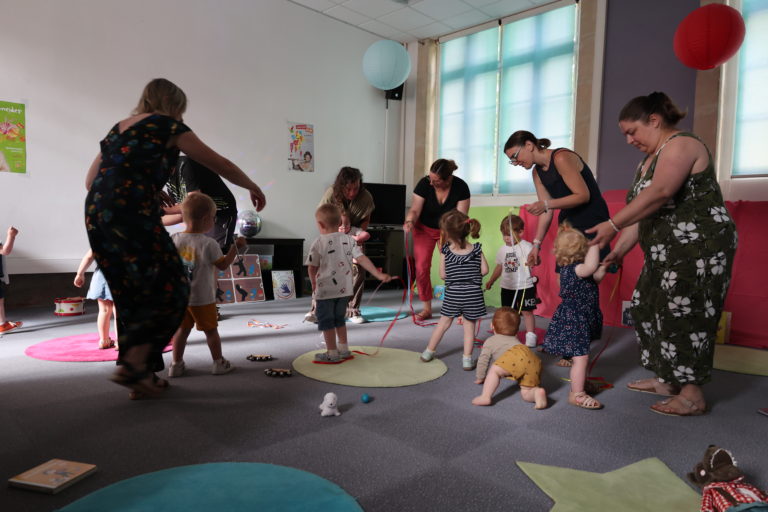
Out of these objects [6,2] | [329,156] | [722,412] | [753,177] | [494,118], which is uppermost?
[6,2]

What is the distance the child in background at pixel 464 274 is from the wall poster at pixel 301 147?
12.0 ft

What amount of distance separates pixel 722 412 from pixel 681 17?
4.02 m

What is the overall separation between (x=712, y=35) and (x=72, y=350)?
4.85 metres

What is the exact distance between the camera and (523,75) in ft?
19.5

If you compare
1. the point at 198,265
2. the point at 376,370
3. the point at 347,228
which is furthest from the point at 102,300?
the point at 347,228

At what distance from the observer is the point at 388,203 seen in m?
6.63

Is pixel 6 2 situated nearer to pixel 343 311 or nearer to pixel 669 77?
pixel 343 311

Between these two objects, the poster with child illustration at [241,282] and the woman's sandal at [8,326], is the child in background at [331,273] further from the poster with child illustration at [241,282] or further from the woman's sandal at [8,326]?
the poster with child illustration at [241,282]

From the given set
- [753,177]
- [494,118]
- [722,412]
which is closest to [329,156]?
[494,118]

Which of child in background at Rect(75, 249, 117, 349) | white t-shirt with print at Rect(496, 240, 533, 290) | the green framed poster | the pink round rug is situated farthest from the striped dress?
the green framed poster

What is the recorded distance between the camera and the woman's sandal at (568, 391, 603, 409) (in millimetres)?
2172

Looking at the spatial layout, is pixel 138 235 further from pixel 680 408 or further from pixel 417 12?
pixel 417 12

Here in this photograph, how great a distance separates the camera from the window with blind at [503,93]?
5.61 meters

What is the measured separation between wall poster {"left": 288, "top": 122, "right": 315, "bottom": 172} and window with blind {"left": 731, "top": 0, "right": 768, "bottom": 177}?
4.44 metres
